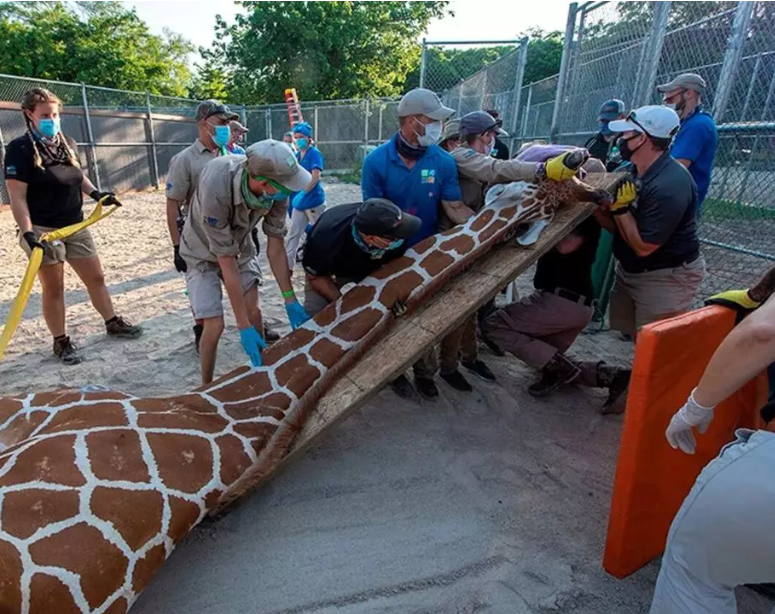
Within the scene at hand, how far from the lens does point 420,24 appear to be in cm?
2491

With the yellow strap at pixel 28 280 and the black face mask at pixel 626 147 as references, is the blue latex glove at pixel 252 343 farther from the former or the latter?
the black face mask at pixel 626 147

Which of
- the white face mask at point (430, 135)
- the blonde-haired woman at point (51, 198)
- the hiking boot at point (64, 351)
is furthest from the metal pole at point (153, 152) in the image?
the white face mask at point (430, 135)

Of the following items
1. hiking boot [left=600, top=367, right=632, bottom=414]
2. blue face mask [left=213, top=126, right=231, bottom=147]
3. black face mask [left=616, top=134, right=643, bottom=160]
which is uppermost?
black face mask [left=616, top=134, right=643, bottom=160]

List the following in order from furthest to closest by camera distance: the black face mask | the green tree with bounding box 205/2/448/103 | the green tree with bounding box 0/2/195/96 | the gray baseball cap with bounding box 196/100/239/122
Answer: the green tree with bounding box 205/2/448/103, the green tree with bounding box 0/2/195/96, the gray baseball cap with bounding box 196/100/239/122, the black face mask

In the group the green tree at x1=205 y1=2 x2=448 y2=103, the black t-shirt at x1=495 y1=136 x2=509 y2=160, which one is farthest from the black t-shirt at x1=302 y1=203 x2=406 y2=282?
the green tree at x1=205 y1=2 x2=448 y2=103

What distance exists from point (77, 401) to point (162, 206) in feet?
34.8

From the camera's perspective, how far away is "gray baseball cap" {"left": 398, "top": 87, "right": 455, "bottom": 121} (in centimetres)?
322

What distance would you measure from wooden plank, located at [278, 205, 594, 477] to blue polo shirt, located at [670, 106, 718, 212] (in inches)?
67.7

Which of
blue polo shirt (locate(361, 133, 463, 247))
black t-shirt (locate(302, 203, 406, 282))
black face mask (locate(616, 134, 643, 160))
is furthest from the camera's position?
blue polo shirt (locate(361, 133, 463, 247))

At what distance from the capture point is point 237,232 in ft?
10.3

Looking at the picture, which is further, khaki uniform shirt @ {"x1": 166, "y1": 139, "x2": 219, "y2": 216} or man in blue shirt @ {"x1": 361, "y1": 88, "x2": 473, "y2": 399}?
khaki uniform shirt @ {"x1": 166, "y1": 139, "x2": 219, "y2": 216}

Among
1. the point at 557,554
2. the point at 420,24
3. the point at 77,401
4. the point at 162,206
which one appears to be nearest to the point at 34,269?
the point at 77,401

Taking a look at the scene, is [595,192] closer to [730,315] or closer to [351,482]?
[730,315]

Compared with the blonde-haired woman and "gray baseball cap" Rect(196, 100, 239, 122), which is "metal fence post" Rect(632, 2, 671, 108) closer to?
"gray baseball cap" Rect(196, 100, 239, 122)
